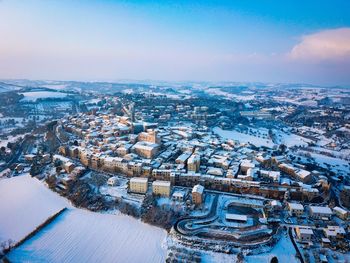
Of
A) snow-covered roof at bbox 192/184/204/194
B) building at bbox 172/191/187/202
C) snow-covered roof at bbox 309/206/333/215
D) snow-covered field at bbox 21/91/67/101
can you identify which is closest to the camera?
snow-covered roof at bbox 309/206/333/215

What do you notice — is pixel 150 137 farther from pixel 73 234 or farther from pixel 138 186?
pixel 73 234

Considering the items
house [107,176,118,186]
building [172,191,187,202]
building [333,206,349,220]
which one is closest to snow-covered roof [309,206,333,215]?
building [333,206,349,220]

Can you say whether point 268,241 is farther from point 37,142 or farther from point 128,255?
point 37,142

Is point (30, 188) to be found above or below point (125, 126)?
below

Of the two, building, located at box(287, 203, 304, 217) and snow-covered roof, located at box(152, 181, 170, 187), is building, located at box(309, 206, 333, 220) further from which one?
snow-covered roof, located at box(152, 181, 170, 187)

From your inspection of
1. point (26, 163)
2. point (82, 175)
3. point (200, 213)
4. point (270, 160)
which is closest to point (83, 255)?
point (200, 213)

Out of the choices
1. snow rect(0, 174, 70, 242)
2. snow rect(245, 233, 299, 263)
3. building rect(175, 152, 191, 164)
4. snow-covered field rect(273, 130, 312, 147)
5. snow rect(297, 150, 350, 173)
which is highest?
building rect(175, 152, 191, 164)
